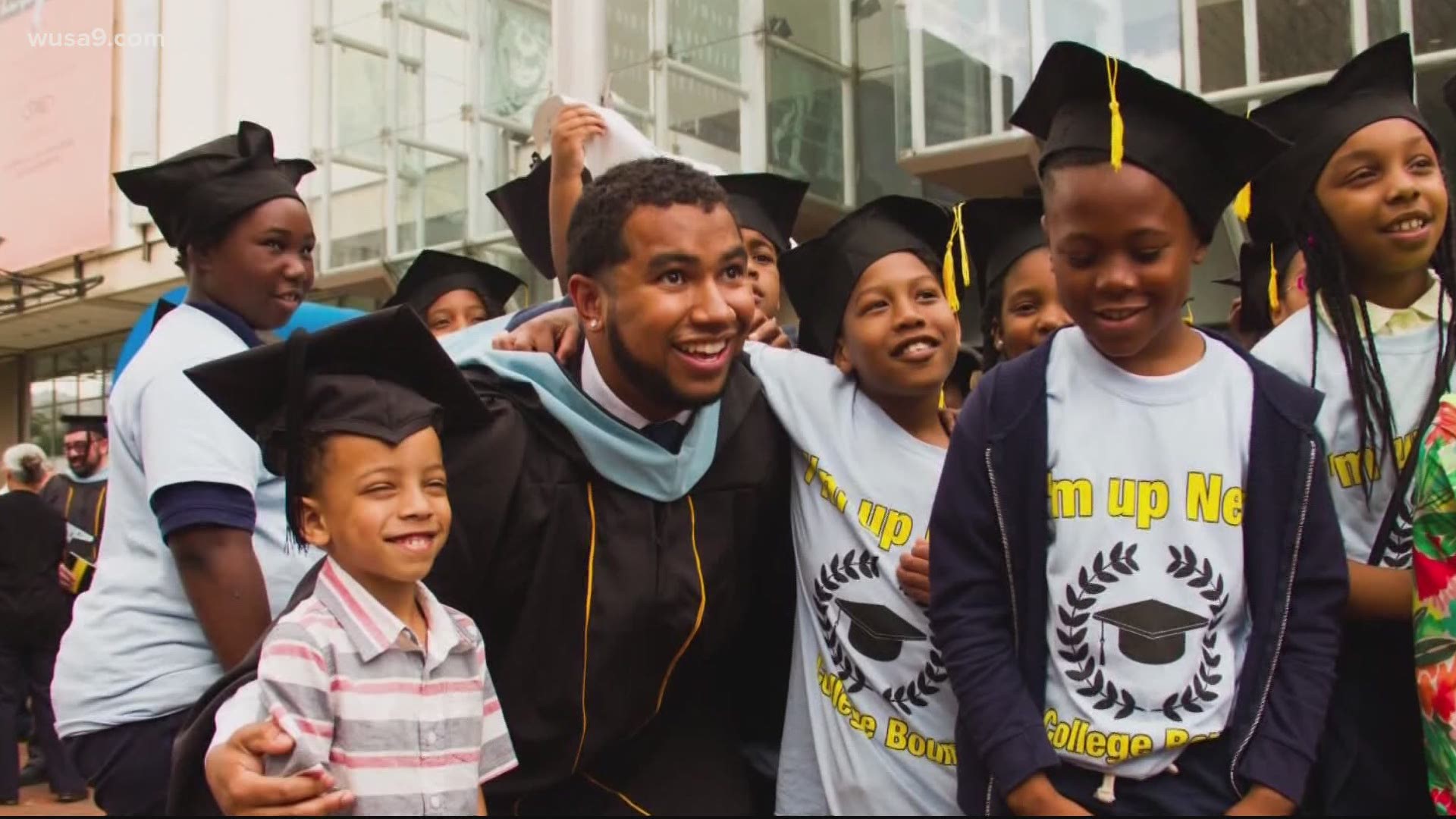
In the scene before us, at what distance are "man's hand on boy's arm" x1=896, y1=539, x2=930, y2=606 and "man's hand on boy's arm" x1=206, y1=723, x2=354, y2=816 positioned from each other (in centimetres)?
107

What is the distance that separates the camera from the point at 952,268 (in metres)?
2.81

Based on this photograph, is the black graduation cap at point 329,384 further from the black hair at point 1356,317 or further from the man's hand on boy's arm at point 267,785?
the black hair at point 1356,317

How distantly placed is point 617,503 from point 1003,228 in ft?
4.07

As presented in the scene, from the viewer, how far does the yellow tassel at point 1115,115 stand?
81.5 inches

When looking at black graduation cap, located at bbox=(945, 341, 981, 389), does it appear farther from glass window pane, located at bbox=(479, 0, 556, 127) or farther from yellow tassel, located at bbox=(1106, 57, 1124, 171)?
glass window pane, located at bbox=(479, 0, 556, 127)

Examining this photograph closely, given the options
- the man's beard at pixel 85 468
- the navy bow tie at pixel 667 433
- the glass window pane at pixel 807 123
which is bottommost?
the navy bow tie at pixel 667 433

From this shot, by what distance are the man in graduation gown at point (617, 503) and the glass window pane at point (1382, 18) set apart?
5645 mm

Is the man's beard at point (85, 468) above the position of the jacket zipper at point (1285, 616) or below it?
above

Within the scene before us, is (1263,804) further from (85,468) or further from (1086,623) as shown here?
(85,468)

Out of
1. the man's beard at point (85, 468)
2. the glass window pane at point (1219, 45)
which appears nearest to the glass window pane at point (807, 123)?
the glass window pane at point (1219, 45)

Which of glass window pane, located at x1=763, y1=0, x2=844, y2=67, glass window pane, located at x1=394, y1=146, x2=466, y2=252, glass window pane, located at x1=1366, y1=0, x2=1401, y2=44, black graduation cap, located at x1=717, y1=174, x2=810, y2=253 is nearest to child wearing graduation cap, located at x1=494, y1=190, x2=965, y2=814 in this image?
black graduation cap, located at x1=717, y1=174, x2=810, y2=253

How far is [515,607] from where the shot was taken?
2.56m

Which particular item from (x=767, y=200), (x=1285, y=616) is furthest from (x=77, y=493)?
(x=1285, y=616)

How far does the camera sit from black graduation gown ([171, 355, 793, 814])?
2.50 metres
